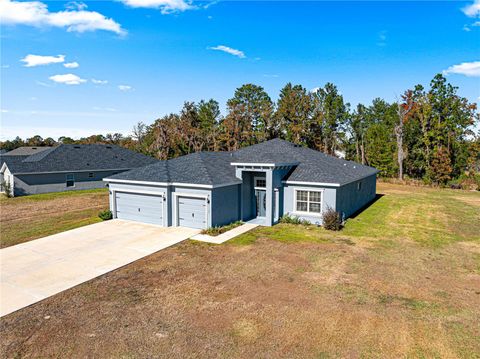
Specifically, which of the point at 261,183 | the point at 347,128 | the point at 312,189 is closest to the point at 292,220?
the point at 312,189

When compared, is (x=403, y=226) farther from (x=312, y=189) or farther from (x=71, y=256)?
(x=71, y=256)

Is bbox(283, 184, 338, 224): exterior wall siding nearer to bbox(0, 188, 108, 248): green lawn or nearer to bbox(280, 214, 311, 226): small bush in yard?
bbox(280, 214, 311, 226): small bush in yard

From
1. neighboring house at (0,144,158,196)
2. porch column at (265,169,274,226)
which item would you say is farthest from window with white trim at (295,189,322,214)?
neighboring house at (0,144,158,196)

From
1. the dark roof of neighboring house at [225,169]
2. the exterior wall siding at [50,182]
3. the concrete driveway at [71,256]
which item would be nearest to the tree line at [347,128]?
the exterior wall siding at [50,182]

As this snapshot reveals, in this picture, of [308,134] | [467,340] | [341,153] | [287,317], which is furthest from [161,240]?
[341,153]

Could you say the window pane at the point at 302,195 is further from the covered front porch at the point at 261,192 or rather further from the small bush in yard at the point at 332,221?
the small bush in yard at the point at 332,221

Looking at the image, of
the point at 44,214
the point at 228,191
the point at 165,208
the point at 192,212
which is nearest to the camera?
the point at 192,212
